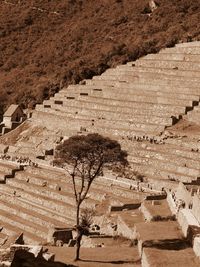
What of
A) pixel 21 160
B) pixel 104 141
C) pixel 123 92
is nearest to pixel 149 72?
pixel 123 92

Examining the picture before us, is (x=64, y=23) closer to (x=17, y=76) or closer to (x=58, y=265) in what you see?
(x=17, y=76)

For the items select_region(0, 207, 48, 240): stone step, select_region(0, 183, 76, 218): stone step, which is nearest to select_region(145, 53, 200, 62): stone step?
select_region(0, 183, 76, 218): stone step

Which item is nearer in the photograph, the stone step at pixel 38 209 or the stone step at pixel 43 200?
the stone step at pixel 38 209

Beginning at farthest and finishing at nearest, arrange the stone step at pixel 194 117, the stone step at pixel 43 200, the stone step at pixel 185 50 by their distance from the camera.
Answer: the stone step at pixel 185 50
the stone step at pixel 194 117
the stone step at pixel 43 200

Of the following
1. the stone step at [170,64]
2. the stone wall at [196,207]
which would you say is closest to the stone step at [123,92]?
the stone step at [170,64]

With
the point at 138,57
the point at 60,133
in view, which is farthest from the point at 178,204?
the point at 138,57

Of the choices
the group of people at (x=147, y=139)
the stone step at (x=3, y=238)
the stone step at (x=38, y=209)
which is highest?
the group of people at (x=147, y=139)

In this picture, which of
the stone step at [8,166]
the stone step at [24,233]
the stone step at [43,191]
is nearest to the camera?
the stone step at [24,233]

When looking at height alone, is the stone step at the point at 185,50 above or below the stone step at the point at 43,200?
above

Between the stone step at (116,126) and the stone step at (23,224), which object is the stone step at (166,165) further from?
the stone step at (23,224)
